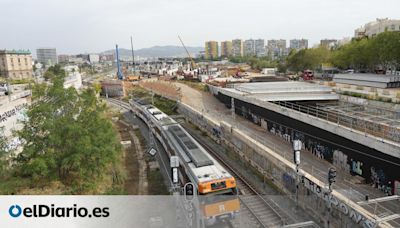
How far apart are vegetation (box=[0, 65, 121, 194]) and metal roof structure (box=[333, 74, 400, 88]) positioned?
3742 cm

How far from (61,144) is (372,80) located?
1640 inches

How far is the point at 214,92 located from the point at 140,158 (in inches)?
1060

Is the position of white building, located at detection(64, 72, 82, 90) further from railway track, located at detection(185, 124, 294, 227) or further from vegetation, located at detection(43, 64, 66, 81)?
railway track, located at detection(185, 124, 294, 227)

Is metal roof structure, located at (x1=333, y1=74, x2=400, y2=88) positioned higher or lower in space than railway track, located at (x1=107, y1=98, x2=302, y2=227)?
higher

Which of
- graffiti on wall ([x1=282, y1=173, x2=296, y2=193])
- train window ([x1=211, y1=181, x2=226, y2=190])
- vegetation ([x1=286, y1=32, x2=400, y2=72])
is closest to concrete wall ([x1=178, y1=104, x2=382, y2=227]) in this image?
graffiti on wall ([x1=282, y1=173, x2=296, y2=193])

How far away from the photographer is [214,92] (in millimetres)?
53156

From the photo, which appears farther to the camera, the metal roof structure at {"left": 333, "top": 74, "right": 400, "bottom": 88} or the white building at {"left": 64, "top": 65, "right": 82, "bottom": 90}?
the white building at {"left": 64, "top": 65, "right": 82, "bottom": 90}

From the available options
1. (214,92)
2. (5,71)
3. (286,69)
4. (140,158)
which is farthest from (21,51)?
(140,158)

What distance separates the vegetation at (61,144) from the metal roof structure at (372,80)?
37.4 meters

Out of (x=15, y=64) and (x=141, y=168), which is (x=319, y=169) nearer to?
(x=141, y=168)

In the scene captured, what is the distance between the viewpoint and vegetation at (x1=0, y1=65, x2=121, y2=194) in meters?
16.7

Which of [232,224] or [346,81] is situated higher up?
[346,81]

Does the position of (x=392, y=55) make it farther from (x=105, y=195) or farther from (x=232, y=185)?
(x=105, y=195)

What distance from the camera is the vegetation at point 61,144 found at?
54.9 feet
